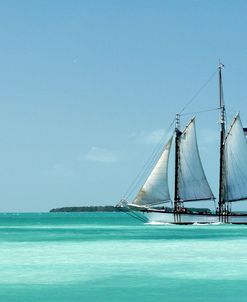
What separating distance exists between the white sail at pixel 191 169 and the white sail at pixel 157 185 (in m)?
2.11

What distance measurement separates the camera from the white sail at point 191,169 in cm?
9225

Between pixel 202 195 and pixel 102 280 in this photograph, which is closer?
pixel 102 280

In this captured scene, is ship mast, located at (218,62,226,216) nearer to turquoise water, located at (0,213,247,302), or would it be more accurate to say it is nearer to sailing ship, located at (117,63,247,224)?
sailing ship, located at (117,63,247,224)

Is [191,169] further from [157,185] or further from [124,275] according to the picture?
[124,275]

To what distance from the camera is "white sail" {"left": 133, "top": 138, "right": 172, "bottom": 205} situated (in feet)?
303

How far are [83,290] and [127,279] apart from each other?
3.72 meters

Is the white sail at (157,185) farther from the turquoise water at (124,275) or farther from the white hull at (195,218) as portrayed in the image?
the turquoise water at (124,275)

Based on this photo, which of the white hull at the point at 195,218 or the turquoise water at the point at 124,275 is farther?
the white hull at the point at 195,218

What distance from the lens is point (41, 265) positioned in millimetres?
38438

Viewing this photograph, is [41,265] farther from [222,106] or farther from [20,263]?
[222,106]

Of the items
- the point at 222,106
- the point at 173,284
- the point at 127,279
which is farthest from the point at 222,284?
the point at 222,106

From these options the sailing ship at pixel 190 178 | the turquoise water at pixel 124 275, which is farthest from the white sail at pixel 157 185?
the turquoise water at pixel 124 275

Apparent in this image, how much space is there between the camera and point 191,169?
303ft

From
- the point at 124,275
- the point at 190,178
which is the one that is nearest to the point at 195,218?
the point at 190,178
